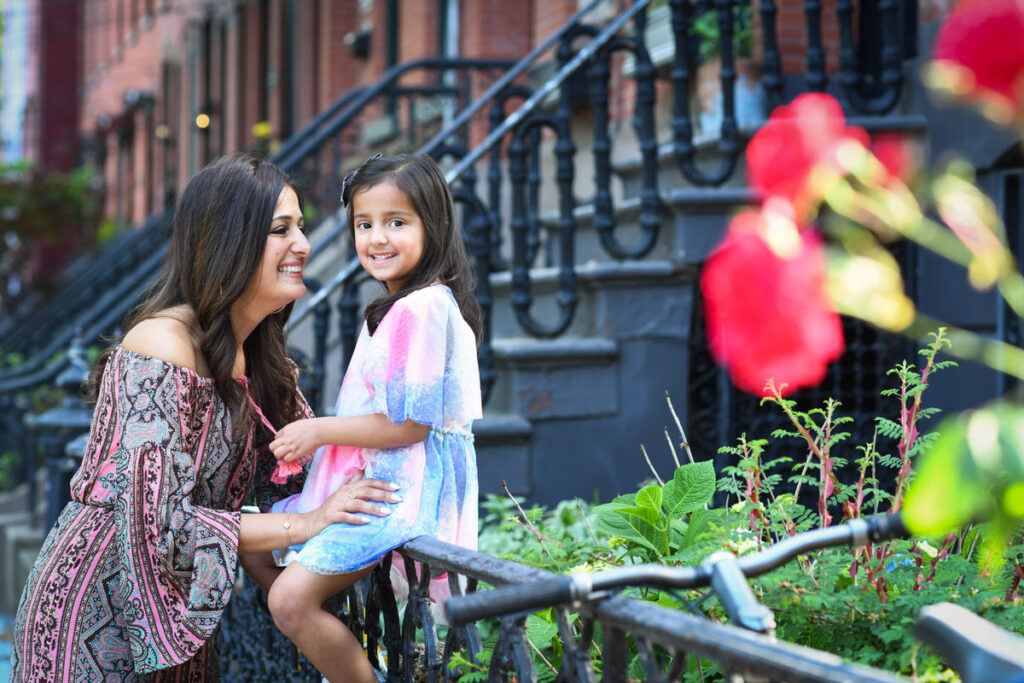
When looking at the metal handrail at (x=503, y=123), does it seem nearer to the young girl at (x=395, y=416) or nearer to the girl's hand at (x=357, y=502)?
the young girl at (x=395, y=416)

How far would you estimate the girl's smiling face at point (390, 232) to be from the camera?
2.62 metres

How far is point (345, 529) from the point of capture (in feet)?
8.02

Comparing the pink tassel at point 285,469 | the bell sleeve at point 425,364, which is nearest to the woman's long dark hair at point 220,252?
the pink tassel at point 285,469

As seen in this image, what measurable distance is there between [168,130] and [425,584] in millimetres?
21854

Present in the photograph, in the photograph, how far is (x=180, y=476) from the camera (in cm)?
243

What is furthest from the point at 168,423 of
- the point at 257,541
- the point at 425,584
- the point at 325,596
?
the point at 425,584

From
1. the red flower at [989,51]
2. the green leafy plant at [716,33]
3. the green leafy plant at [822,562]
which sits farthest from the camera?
the green leafy plant at [716,33]

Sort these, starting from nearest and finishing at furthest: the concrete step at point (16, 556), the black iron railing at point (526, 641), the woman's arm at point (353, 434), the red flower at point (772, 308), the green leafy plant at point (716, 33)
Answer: the red flower at point (772, 308) → the black iron railing at point (526, 641) → the woman's arm at point (353, 434) → the green leafy plant at point (716, 33) → the concrete step at point (16, 556)

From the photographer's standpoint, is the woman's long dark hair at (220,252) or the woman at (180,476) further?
the woman's long dark hair at (220,252)

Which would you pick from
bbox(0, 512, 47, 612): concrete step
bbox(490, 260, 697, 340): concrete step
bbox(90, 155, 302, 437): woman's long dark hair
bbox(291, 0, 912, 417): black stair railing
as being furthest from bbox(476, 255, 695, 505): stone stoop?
bbox(0, 512, 47, 612): concrete step

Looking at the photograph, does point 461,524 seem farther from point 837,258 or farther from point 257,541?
point 837,258

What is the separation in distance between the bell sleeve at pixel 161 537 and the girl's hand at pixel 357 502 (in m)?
0.20

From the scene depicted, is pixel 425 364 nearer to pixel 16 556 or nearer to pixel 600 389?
pixel 600 389

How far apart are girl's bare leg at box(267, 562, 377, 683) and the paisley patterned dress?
0.13m
